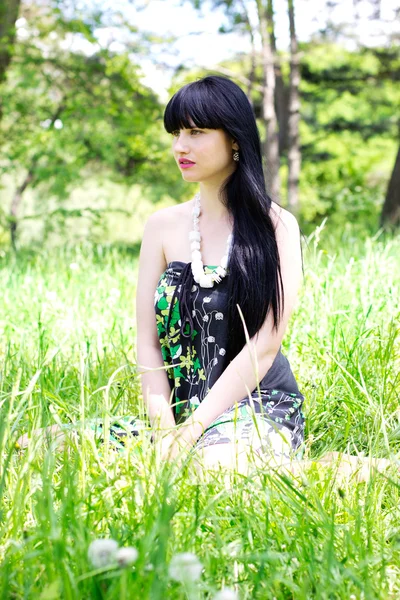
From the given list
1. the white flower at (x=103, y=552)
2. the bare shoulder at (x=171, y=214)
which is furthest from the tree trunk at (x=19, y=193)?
the white flower at (x=103, y=552)

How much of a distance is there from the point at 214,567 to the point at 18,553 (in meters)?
0.36

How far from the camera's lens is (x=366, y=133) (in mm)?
16484

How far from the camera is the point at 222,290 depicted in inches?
88.9

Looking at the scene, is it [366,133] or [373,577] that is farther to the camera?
[366,133]

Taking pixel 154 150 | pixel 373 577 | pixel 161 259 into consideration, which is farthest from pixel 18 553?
pixel 154 150

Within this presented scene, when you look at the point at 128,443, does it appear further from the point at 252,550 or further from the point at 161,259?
the point at 161,259

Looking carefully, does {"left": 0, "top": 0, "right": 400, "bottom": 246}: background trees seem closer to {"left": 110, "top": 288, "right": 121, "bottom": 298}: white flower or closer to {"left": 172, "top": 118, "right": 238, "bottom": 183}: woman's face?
{"left": 110, "top": 288, "right": 121, "bottom": 298}: white flower

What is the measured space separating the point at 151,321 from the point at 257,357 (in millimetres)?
438

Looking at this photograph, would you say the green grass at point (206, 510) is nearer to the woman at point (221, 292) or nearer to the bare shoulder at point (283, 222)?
the woman at point (221, 292)

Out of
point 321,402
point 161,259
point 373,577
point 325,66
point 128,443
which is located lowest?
point 321,402

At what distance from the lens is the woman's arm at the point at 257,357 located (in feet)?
6.84

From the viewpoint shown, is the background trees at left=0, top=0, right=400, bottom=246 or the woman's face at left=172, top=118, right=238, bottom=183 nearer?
the woman's face at left=172, top=118, right=238, bottom=183

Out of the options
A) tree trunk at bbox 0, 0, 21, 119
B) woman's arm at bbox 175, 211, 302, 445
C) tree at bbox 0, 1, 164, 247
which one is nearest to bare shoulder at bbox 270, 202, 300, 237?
woman's arm at bbox 175, 211, 302, 445

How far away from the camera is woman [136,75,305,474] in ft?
7.03
